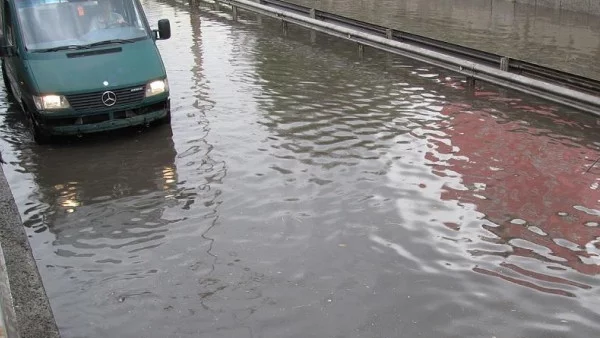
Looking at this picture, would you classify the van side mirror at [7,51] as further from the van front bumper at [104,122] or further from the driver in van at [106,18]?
the van front bumper at [104,122]

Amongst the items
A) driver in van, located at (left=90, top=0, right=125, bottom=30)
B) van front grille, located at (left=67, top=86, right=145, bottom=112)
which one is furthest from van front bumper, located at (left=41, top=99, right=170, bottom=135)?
driver in van, located at (left=90, top=0, right=125, bottom=30)

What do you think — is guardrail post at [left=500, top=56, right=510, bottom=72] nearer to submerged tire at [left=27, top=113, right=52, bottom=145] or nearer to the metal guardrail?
the metal guardrail

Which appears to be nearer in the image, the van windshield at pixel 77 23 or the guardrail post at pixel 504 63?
the van windshield at pixel 77 23

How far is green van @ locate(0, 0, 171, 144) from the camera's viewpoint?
890 centimetres

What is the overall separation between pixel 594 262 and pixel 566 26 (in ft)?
48.7

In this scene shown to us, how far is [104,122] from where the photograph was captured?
30.1ft

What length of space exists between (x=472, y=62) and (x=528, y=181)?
524cm

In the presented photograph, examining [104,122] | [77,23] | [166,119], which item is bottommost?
[166,119]

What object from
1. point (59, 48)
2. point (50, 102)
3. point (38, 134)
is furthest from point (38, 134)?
point (59, 48)

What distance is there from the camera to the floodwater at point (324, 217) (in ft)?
17.4

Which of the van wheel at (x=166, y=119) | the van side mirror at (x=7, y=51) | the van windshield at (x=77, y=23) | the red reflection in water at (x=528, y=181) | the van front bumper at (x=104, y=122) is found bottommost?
the red reflection in water at (x=528, y=181)

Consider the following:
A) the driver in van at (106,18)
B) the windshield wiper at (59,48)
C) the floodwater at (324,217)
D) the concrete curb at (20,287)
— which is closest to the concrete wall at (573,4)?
the floodwater at (324,217)

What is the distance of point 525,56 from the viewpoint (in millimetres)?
15367

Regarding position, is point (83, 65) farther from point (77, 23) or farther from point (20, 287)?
point (20, 287)
